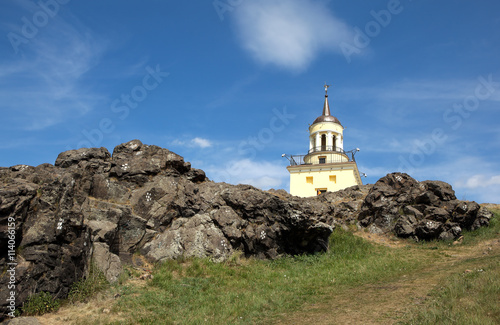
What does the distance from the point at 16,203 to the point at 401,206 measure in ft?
75.1

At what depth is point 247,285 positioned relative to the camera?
550 inches

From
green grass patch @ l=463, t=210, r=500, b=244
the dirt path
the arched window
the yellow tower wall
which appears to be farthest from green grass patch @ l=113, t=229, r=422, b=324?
the arched window

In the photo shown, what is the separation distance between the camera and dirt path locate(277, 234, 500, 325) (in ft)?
33.5

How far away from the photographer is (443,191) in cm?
2605

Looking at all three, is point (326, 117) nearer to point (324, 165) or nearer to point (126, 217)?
point (324, 165)

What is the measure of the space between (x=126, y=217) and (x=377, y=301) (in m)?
9.71

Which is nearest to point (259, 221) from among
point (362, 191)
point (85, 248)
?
point (85, 248)

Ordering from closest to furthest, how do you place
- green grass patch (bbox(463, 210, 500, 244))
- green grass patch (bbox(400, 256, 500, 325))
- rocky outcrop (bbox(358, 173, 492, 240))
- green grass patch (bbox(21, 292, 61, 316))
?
green grass patch (bbox(400, 256, 500, 325)) < green grass patch (bbox(21, 292, 61, 316)) < green grass patch (bbox(463, 210, 500, 244)) < rocky outcrop (bbox(358, 173, 492, 240))

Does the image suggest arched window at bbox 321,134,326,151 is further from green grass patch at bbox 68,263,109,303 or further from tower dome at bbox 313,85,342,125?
green grass patch at bbox 68,263,109,303

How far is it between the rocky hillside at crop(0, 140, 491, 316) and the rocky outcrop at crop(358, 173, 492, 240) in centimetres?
13

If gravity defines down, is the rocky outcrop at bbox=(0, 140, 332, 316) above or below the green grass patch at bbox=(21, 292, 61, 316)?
above

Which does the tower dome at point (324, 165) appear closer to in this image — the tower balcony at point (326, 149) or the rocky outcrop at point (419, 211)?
the tower balcony at point (326, 149)

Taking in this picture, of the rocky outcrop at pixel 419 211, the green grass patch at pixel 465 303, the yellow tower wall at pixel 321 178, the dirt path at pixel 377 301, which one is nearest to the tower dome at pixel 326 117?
the yellow tower wall at pixel 321 178

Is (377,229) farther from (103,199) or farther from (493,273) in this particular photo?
(103,199)
